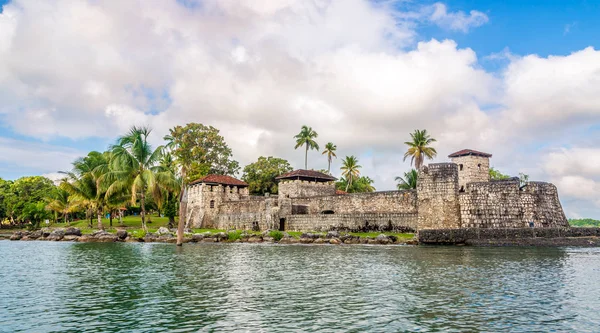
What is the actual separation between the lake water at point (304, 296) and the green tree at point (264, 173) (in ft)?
141

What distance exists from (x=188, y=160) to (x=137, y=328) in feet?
176

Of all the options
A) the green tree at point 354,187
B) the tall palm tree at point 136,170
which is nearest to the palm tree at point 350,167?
the green tree at point 354,187

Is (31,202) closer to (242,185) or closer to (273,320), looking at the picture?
(242,185)

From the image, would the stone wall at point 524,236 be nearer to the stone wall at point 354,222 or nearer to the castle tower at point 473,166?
the stone wall at point 354,222

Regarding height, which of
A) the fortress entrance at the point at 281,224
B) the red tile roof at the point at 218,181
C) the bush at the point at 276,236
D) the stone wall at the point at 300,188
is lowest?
the bush at the point at 276,236

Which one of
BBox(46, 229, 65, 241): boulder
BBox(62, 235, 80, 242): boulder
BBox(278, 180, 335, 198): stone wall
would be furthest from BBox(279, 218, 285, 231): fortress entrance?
BBox(46, 229, 65, 241): boulder

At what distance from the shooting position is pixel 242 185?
53.8 metres

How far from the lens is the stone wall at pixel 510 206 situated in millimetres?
32125

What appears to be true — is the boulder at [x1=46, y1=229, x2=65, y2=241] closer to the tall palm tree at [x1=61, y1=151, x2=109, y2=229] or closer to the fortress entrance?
the tall palm tree at [x1=61, y1=151, x2=109, y2=229]

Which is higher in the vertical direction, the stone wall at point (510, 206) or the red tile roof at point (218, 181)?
the red tile roof at point (218, 181)

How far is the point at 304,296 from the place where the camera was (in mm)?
12344

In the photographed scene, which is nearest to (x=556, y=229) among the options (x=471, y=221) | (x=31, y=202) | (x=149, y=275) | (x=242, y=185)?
(x=471, y=221)

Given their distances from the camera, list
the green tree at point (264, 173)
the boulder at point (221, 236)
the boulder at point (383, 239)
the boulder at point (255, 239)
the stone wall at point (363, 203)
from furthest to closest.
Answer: the green tree at point (264, 173), the stone wall at point (363, 203), the boulder at point (221, 236), the boulder at point (255, 239), the boulder at point (383, 239)

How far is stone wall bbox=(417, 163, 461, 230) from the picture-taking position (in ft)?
111
